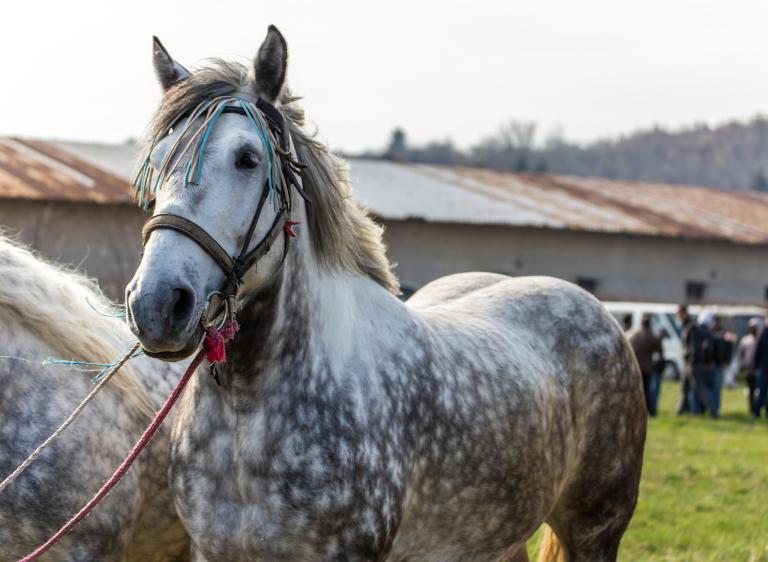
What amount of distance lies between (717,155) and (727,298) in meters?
117

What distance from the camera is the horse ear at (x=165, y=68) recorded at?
362 centimetres

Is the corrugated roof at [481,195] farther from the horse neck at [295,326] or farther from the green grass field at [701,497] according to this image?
the horse neck at [295,326]

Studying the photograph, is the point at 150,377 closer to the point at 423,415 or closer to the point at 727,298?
Answer: the point at 423,415

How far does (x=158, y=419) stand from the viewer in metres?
3.64

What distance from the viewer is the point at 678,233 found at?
3472 cm

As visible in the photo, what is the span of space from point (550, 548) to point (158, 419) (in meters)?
2.44

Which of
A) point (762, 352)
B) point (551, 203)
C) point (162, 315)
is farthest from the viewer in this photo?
point (551, 203)

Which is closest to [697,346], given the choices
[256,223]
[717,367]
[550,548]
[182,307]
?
[717,367]

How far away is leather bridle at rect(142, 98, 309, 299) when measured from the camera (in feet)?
10.2

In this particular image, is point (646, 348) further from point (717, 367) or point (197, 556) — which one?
point (197, 556)

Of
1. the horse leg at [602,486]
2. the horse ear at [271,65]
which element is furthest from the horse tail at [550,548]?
the horse ear at [271,65]

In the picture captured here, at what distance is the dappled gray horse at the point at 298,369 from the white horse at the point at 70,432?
1.57 feet

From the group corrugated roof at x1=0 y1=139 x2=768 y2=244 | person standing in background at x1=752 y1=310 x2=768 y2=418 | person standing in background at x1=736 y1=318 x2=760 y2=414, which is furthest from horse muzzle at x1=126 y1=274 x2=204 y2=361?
corrugated roof at x1=0 y1=139 x2=768 y2=244

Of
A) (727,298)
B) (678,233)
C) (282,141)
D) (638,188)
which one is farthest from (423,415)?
(638,188)
